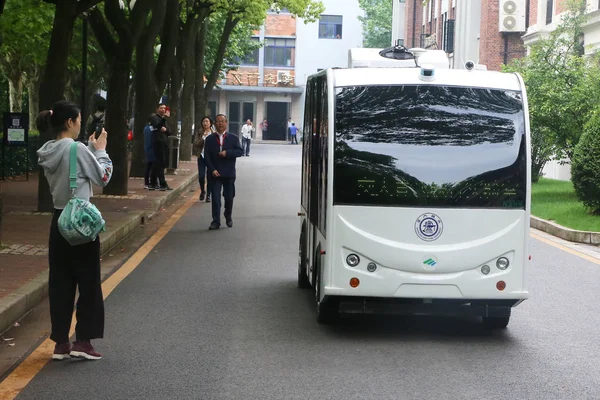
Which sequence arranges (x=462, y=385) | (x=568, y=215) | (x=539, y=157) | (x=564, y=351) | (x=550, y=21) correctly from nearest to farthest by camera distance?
(x=462, y=385) → (x=564, y=351) → (x=568, y=215) → (x=539, y=157) → (x=550, y=21)

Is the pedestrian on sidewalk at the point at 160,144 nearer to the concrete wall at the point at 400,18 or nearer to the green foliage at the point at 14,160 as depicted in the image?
the green foliage at the point at 14,160

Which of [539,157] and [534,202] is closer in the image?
[534,202]

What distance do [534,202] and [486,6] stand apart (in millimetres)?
26804

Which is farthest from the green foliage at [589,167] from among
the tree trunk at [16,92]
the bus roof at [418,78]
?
the tree trunk at [16,92]

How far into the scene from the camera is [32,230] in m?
→ 15.4

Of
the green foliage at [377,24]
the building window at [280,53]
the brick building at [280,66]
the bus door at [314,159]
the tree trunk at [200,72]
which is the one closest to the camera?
the bus door at [314,159]

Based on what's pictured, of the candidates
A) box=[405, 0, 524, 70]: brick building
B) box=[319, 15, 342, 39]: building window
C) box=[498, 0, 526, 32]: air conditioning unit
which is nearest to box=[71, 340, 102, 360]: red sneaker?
box=[405, 0, 524, 70]: brick building

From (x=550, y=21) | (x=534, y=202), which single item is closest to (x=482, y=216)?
(x=534, y=202)

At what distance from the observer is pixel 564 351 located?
8734 mm

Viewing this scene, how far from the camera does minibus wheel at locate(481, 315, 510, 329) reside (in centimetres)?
950

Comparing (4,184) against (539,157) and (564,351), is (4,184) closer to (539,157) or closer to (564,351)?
(539,157)

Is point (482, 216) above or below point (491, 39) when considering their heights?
below

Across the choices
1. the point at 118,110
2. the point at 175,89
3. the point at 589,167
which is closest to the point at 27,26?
the point at 175,89

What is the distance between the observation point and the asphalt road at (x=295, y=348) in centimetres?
727
